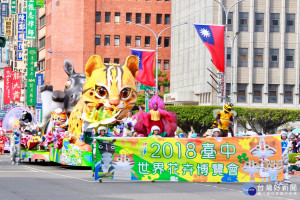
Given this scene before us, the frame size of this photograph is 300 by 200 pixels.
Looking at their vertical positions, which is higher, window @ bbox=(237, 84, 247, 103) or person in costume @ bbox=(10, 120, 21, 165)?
window @ bbox=(237, 84, 247, 103)

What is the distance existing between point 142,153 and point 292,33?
191 ft

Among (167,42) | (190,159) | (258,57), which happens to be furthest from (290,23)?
(190,159)

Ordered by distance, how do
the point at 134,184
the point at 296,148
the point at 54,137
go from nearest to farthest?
the point at 134,184, the point at 54,137, the point at 296,148

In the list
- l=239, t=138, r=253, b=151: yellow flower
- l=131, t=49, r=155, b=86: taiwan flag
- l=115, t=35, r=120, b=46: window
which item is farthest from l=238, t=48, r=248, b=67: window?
l=239, t=138, r=253, b=151: yellow flower

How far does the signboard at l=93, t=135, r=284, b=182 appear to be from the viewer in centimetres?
1942

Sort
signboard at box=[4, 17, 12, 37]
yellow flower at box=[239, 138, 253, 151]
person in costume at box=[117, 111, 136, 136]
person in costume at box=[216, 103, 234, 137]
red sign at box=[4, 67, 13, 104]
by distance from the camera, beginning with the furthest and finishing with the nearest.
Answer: signboard at box=[4, 17, 12, 37]
red sign at box=[4, 67, 13, 104]
person in costume at box=[117, 111, 136, 136]
person in costume at box=[216, 103, 234, 137]
yellow flower at box=[239, 138, 253, 151]

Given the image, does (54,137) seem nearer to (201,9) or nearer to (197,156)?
(197,156)

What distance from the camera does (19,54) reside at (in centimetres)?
11381

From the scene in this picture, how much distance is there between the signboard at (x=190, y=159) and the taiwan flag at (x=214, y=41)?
14.0 meters

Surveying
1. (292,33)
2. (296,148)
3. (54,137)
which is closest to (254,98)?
(292,33)

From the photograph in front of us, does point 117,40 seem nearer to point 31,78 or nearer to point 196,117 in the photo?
point 31,78

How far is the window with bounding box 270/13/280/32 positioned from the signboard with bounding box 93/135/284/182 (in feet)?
188

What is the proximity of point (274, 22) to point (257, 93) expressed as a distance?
6910 millimetres

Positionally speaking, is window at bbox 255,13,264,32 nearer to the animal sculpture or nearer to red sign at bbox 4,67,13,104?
the animal sculpture
